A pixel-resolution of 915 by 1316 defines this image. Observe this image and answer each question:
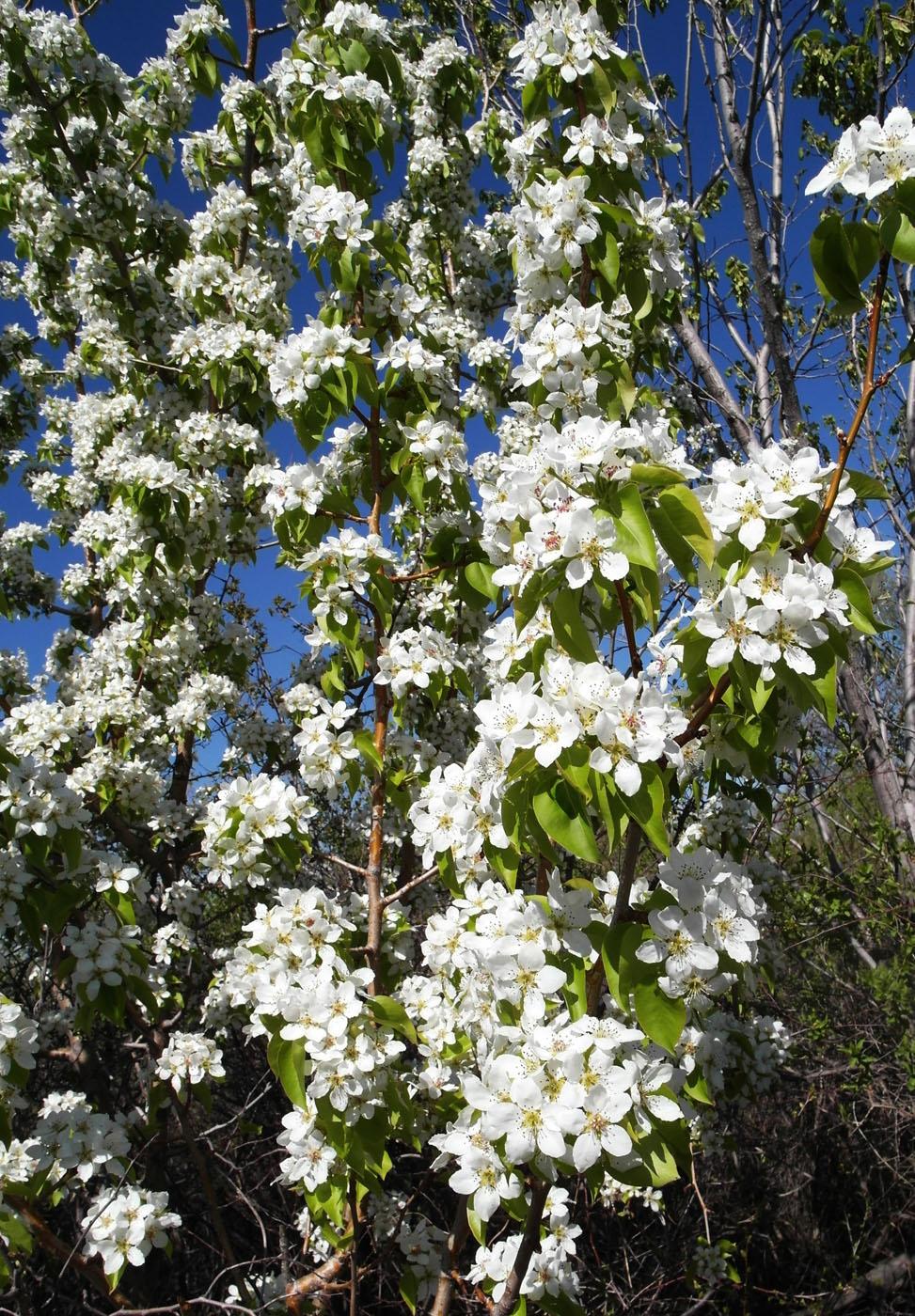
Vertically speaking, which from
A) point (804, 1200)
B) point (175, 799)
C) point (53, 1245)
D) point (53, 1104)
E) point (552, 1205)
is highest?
point (175, 799)

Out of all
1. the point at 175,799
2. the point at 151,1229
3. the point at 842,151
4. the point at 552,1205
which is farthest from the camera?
the point at 175,799

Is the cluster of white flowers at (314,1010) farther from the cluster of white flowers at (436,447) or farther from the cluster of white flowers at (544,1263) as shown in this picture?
the cluster of white flowers at (436,447)

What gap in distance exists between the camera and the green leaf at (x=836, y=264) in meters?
1.43

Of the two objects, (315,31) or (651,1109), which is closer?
(651,1109)

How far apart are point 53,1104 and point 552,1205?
1690 millimetres

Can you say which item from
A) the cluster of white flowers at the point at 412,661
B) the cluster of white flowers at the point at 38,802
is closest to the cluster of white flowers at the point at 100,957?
the cluster of white flowers at the point at 38,802

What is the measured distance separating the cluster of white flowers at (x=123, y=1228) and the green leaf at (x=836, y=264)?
9.82 ft

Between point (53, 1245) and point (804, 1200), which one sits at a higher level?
point (53, 1245)

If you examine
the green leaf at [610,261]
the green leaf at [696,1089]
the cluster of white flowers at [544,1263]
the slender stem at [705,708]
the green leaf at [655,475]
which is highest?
the green leaf at [610,261]

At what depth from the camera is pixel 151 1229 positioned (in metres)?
2.63

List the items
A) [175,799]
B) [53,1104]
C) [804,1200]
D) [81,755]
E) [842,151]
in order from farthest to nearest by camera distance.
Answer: [804,1200]
[175,799]
[81,755]
[53,1104]
[842,151]

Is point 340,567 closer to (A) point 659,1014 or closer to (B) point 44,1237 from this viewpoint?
(A) point 659,1014

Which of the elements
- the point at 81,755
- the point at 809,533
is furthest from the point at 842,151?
the point at 81,755

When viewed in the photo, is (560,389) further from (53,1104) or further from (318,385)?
(53,1104)
